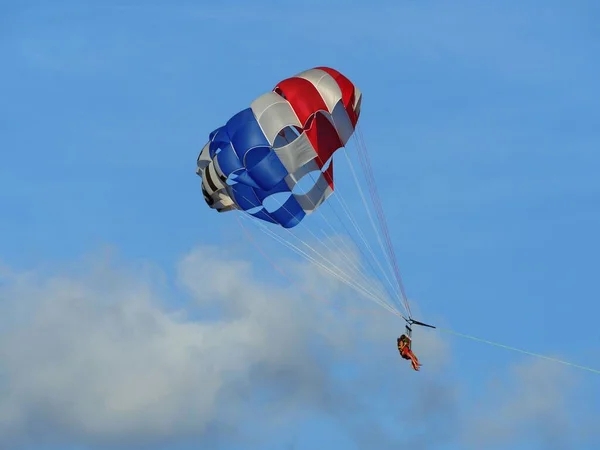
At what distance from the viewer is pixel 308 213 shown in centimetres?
4888

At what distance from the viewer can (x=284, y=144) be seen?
1827 inches

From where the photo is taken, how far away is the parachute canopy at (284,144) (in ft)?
150

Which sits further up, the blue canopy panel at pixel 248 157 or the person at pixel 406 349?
the blue canopy panel at pixel 248 157

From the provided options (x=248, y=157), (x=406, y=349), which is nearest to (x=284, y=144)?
(x=248, y=157)

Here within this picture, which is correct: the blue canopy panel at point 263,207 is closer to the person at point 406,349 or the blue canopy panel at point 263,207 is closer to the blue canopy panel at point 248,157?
the blue canopy panel at point 248,157

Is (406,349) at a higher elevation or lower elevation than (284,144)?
lower

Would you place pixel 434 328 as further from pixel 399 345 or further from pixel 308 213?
pixel 308 213

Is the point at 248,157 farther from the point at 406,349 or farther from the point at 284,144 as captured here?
the point at 406,349

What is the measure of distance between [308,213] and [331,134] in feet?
9.92

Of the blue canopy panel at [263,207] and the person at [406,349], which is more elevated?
the blue canopy panel at [263,207]

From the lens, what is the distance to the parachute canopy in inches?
1797

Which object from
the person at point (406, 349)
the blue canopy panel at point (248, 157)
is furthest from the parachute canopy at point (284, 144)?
the person at point (406, 349)

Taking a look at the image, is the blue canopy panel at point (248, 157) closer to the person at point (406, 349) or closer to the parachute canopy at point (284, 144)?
the parachute canopy at point (284, 144)

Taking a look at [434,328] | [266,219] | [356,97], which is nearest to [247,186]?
[266,219]
